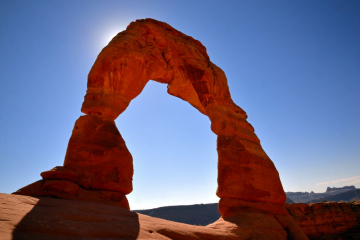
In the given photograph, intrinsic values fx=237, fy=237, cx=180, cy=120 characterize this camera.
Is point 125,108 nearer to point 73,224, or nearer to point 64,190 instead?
point 64,190

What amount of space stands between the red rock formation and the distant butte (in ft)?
45.1

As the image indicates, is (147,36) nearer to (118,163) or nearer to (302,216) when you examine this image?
(118,163)

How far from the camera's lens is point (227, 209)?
7.89 m

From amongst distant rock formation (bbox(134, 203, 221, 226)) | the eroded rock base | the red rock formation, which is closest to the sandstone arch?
the eroded rock base

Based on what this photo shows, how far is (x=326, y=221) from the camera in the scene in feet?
66.8

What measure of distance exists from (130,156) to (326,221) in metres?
20.7

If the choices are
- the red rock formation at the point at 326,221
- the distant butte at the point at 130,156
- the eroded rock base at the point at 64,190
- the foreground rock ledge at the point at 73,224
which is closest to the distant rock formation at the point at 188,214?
the red rock formation at the point at 326,221

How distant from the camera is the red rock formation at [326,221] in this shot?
19.9m

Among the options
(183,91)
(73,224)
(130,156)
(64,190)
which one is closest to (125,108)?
(130,156)

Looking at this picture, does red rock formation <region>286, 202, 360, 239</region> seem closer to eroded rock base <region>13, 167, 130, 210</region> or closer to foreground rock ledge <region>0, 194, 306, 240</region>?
foreground rock ledge <region>0, 194, 306, 240</region>

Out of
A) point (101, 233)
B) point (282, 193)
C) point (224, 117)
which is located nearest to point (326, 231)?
point (282, 193)

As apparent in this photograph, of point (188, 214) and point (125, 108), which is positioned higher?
point (125, 108)

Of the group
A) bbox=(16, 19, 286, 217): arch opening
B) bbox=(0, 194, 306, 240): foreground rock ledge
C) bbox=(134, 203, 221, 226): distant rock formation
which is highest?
bbox=(16, 19, 286, 217): arch opening

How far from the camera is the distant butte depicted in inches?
245
